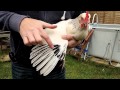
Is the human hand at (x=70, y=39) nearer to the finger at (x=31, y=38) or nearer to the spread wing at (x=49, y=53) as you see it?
the spread wing at (x=49, y=53)

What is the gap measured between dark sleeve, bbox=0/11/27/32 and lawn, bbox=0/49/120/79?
313 cm

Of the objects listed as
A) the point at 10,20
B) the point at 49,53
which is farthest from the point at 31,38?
the point at 49,53

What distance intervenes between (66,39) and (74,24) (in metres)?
0.17

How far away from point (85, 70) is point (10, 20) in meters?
3.77

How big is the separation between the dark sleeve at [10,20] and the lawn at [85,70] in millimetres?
3127

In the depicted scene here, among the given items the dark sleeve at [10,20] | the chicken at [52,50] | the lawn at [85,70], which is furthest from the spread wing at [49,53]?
the lawn at [85,70]

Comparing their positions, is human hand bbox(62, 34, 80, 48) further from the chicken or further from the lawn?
the lawn

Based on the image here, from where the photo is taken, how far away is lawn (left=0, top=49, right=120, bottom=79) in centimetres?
419

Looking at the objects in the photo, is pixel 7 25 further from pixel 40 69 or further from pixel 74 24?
pixel 74 24

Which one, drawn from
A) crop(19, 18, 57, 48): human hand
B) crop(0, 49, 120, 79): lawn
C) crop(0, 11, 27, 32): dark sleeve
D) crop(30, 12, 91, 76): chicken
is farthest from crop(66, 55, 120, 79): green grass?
crop(19, 18, 57, 48): human hand

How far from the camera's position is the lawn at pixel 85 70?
4.19 metres
